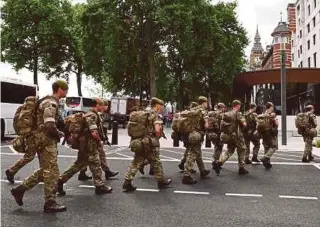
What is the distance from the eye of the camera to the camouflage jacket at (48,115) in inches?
227

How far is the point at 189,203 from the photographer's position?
6.56m

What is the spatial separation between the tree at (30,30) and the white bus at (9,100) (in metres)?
19.8

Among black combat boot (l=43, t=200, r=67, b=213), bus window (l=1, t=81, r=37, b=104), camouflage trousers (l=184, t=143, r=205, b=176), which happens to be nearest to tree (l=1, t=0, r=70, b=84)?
bus window (l=1, t=81, r=37, b=104)

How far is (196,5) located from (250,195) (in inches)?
1030

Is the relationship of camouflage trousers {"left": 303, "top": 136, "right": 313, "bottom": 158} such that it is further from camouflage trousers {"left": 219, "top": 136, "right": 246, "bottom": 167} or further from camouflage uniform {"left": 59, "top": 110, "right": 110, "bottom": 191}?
camouflage uniform {"left": 59, "top": 110, "right": 110, "bottom": 191}

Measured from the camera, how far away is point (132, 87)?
3797 centimetres

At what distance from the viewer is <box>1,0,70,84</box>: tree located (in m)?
39.4

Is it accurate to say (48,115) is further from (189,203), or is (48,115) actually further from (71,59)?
(71,59)

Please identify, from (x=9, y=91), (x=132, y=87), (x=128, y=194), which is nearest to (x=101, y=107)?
(x=128, y=194)

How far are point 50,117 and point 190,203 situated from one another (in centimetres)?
248

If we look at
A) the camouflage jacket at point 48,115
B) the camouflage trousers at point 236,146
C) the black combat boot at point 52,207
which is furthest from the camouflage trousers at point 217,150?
the camouflage jacket at point 48,115

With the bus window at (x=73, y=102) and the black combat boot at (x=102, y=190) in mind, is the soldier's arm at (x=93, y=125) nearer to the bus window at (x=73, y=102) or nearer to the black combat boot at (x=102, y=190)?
the black combat boot at (x=102, y=190)

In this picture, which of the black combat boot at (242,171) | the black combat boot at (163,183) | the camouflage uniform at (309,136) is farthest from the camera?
the camouflage uniform at (309,136)

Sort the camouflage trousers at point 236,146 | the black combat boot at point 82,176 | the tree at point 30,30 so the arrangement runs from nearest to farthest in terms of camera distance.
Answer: the black combat boot at point 82,176 → the camouflage trousers at point 236,146 → the tree at point 30,30
